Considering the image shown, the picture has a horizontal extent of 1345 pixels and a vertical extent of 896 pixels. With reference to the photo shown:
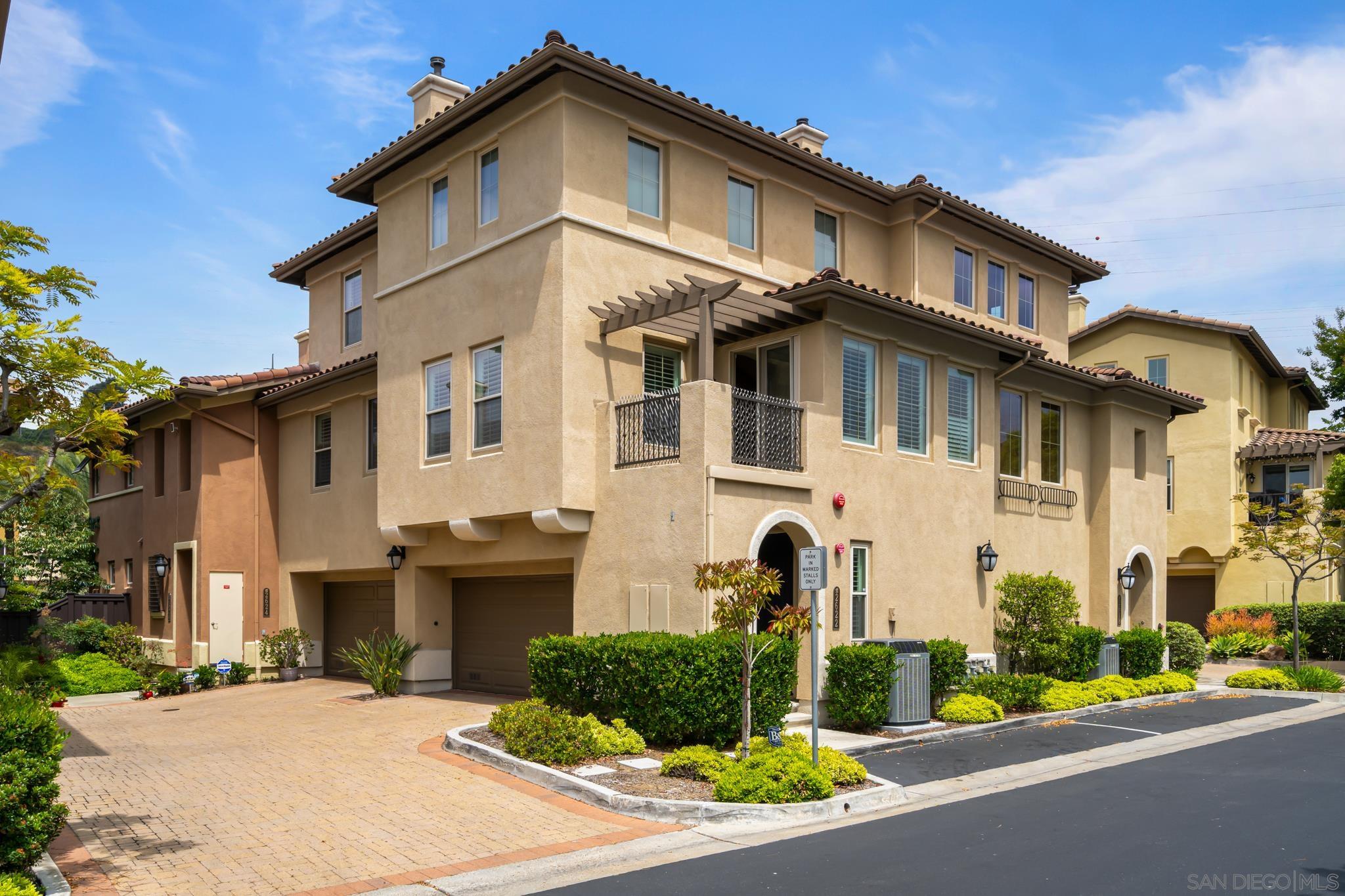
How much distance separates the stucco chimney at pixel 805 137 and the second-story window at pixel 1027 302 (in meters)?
5.61

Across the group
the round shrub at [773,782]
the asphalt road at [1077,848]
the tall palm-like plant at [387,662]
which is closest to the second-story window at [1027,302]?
the asphalt road at [1077,848]

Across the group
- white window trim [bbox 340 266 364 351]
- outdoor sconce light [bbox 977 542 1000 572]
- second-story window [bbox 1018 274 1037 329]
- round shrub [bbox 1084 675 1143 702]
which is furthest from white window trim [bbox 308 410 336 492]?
round shrub [bbox 1084 675 1143 702]

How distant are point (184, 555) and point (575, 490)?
12018mm

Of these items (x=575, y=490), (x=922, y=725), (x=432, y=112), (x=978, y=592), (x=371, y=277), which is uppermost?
(x=432, y=112)

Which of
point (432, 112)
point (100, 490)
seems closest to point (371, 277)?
point (432, 112)

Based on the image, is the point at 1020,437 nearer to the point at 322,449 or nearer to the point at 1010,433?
the point at 1010,433

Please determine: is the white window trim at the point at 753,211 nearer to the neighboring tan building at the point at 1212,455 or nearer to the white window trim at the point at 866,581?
the white window trim at the point at 866,581

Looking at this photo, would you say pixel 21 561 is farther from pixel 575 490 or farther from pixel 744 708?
pixel 744 708

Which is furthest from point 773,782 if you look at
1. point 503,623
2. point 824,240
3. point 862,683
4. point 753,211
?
point 824,240

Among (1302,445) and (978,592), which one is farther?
(1302,445)

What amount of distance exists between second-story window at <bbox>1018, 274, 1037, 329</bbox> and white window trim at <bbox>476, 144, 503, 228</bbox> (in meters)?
11.9

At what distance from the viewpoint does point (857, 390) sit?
1708cm

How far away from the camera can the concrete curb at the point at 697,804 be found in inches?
401

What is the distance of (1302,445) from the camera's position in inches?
1304
